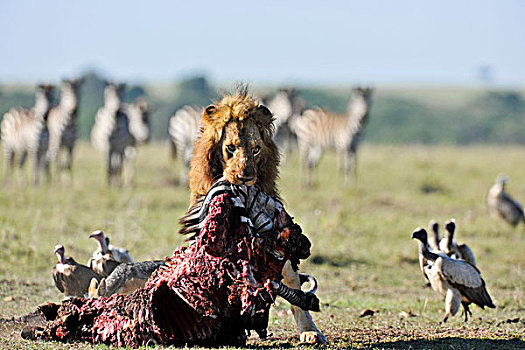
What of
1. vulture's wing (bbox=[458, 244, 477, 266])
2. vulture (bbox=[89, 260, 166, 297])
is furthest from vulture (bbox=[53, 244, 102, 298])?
vulture's wing (bbox=[458, 244, 477, 266])

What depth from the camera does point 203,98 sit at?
56688mm

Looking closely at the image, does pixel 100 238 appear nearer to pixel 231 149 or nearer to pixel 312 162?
pixel 231 149

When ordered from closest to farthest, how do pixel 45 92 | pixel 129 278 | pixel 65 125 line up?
1. pixel 129 278
2. pixel 65 125
3. pixel 45 92

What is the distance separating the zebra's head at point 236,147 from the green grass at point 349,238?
30 centimetres

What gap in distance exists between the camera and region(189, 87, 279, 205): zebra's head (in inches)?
176

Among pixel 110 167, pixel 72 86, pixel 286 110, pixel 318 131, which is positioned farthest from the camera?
pixel 286 110

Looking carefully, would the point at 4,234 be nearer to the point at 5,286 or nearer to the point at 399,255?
the point at 5,286

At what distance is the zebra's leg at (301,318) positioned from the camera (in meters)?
4.77

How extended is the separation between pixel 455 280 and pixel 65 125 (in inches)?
515

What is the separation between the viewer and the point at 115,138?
56.5 ft

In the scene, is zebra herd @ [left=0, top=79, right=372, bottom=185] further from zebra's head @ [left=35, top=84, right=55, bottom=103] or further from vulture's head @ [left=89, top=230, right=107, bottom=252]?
vulture's head @ [left=89, top=230, right=107, bottom=252]

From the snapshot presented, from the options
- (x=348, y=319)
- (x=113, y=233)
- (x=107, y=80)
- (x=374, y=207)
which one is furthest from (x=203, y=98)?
(x=348, y=319)

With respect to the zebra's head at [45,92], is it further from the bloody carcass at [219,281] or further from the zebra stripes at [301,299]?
the zebra stripes at [301,299]

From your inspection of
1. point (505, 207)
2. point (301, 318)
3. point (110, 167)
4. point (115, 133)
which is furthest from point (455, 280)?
point (115, 133)
